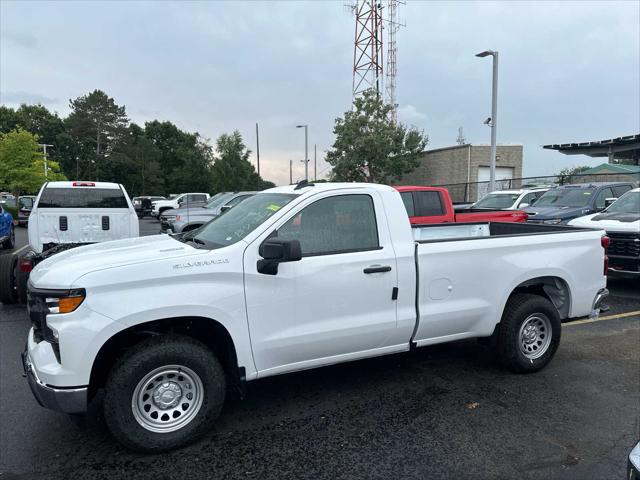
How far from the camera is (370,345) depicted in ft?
13.0

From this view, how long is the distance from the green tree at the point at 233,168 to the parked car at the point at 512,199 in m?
33.9

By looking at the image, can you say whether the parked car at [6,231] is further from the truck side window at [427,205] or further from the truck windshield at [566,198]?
the truck windshield at [566,198]

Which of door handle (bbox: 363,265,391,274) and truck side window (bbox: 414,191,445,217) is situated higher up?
truck side window (bbox: 414,191,445,217)

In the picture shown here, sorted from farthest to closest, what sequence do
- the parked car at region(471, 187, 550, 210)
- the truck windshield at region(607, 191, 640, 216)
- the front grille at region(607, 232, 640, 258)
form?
1. the parked car at region(471, 187, 550, 210)
2. the truck windshield at region(607, 191, 640, 216)
3. the front grille at region(607, 232, 640, 258)

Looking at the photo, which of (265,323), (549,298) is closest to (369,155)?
(549,298)

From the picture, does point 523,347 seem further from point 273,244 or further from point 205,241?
point 205,241

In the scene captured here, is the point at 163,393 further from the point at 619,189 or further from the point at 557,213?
the point at 619,189

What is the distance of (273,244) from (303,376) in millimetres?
1997

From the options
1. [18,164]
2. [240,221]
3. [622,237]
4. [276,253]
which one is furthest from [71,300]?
[18,164]

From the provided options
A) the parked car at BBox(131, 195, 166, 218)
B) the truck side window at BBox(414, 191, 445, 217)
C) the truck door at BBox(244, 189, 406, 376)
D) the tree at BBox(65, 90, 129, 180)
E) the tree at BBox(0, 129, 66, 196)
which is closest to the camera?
the truck door at BBox(244, 189, 406, 376)

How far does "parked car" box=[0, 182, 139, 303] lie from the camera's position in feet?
25.3

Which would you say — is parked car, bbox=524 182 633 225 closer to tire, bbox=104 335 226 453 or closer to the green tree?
tire, bbox=104 335 226 453

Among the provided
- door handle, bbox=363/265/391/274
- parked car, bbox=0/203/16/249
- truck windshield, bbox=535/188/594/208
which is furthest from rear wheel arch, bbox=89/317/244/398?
parked car, bbox=0/203/16/249

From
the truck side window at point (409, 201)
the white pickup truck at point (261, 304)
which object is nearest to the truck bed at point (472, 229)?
the white pickup truck at point (261, 304)
